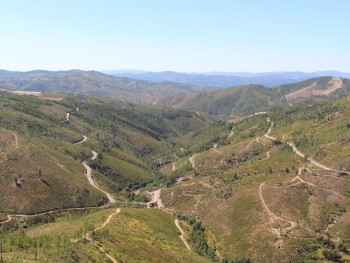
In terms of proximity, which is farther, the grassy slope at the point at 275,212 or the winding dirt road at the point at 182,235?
the winding dirt road at the point at 182,235

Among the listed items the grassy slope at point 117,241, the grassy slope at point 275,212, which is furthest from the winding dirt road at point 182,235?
the grassy slope at point 275,212

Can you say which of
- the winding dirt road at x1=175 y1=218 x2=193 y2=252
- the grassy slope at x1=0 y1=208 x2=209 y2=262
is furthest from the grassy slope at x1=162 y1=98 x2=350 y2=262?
the grassy slope at x1=0 y1=208 x2=209 y2=262

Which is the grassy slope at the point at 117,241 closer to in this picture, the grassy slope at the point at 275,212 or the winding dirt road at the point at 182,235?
the winding dirt road at the point at 182,235

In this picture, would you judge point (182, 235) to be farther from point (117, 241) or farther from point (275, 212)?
point (117, 241)

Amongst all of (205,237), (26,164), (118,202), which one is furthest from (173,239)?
(26,164)

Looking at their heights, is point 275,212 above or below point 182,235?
above

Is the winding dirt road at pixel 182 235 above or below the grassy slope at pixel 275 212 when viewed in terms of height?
below

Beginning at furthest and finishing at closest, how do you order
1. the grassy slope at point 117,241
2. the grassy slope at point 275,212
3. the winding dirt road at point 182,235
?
the winding dirt road at point 182,235
the grassy slope at point 275,212
the grassy slope at point 117,241

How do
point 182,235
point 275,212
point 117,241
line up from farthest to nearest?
point 275,212, point 182,235, point 117,241

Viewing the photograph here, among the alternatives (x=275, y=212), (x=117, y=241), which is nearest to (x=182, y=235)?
(x=275, y=212)

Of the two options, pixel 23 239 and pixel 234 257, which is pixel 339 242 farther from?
pixel 23 239

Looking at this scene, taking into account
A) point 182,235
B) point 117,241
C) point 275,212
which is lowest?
point 182,235
